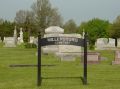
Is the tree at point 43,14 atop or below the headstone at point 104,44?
atop

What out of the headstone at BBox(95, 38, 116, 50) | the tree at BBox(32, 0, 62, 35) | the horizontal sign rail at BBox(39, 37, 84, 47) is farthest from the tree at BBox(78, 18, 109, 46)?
the horizontal sign rail at BBox(39, 37, 84, 47)

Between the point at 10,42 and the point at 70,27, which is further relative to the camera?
the point at 70,27

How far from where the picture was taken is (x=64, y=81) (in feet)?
43.7

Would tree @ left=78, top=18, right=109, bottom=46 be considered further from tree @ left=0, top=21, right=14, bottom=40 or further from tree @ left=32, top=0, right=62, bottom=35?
tree @ left=32, top=0, right=62, bottom=35

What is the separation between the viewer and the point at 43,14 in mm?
65438

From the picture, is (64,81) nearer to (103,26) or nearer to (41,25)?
(41,25)

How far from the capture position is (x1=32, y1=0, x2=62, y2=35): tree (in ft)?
216

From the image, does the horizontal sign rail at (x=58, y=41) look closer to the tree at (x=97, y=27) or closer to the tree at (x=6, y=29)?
the tree at (x=97, y=27)

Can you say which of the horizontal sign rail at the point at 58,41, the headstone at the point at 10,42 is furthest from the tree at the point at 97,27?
the horizontal sign rail at the point at 58,41

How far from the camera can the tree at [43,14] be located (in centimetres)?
6588

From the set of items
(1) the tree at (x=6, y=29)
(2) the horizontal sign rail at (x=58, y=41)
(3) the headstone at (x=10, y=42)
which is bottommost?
(2) the horizontal sign rail at (x=58, y=41)

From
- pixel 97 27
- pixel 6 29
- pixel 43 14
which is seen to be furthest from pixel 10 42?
pixel 97 27

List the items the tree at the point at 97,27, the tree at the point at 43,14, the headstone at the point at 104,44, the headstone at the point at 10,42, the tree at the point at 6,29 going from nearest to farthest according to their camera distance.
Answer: the headstone at the point at 104,44, the headstone at the point at 10,42, the tree at the point at 43,14, the tree at the point at 97,27, the tree at the point at 6,29

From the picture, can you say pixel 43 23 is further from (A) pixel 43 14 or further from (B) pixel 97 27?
(B) pixel 97 27
